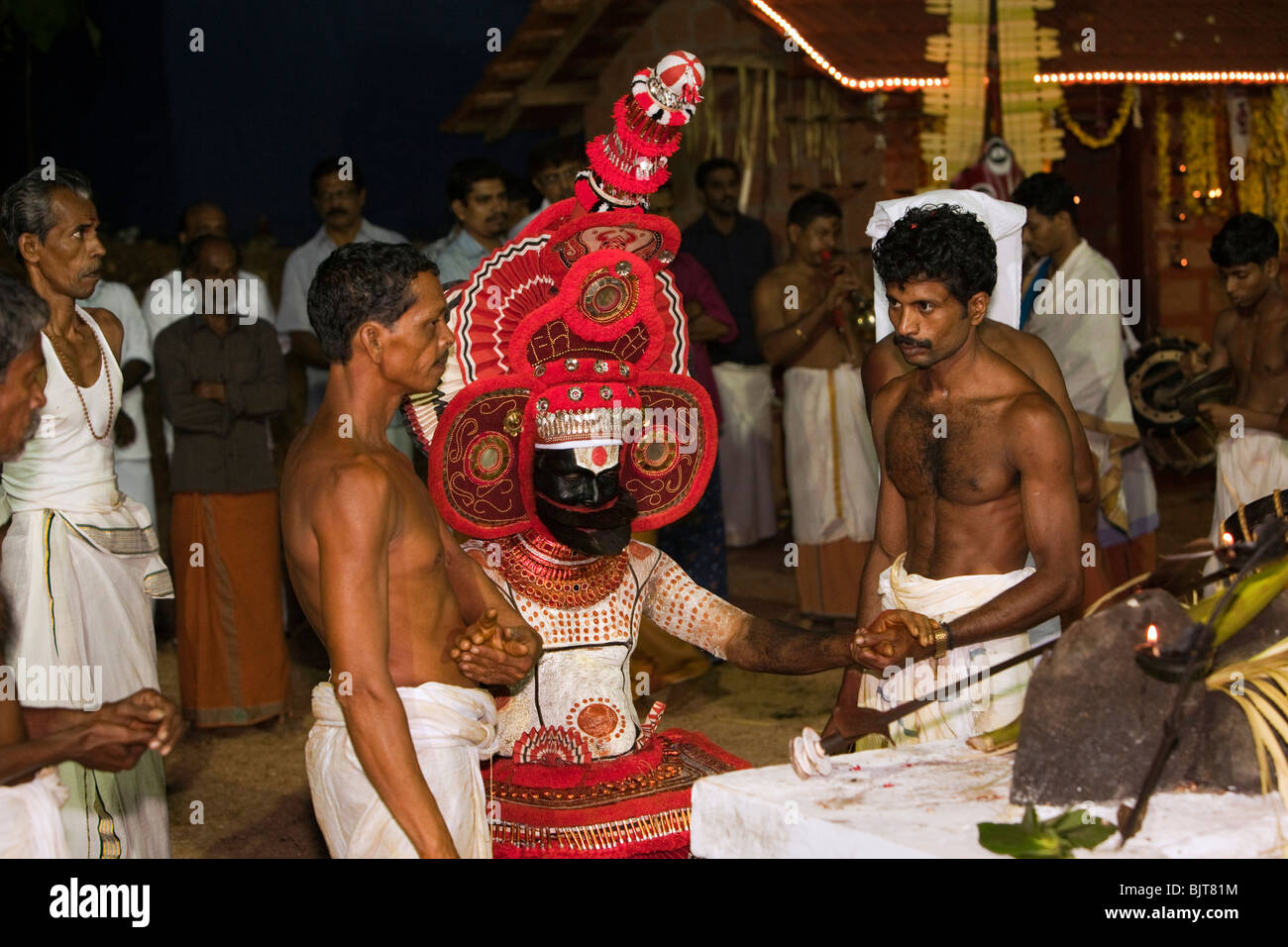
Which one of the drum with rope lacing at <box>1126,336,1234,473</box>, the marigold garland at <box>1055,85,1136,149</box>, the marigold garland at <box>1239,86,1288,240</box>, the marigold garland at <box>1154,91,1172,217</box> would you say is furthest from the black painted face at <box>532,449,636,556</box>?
the marigold garland at <box>1239,86,1288,240</box>

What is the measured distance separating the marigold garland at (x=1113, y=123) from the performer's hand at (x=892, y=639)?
8720 millimetres

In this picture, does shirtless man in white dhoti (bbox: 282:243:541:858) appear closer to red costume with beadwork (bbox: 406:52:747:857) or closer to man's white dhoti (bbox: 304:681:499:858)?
man's white dhoti (bbox: 304:681:499:858)

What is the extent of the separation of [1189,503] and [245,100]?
716cm

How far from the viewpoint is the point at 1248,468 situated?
6281 mm

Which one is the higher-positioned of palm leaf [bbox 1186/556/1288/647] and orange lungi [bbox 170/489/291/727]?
→ palm leaf [bbox 1186/556/1288/647]

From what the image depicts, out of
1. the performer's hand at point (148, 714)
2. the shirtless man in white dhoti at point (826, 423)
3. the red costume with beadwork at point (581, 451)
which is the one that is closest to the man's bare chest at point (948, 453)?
the red costume with beadwork at point (581, 451)

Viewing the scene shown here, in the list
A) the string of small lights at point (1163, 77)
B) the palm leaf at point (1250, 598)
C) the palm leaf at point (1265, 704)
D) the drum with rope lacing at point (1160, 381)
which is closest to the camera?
the palm leaf at point (1265, 704)

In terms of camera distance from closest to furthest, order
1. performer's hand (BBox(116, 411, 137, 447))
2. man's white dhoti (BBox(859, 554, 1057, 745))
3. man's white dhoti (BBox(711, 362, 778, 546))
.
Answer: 1. man's white dhoti (BBox(859, 554, 1057, 745))
2. performer's hand (BBox(116, 411, 137, 447))
3. man's white dhoti (BBox(711, 362, 778, 546))

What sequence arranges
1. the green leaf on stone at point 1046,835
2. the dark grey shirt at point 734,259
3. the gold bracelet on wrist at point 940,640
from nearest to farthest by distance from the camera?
the green leaf on stone at point 1046,835
the gold bracelet on wrist at point 940,640
the dark grey shirt at point 734,259

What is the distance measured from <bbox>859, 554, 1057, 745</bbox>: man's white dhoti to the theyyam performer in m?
0.35

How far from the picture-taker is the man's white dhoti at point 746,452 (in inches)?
376

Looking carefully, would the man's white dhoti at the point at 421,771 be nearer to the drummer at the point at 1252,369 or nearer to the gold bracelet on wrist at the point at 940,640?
the gold bracelet on wrist at the point at 940,640

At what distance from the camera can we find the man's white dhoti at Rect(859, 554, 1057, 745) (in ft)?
12.3

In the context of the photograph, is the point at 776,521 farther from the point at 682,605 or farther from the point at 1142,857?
the point at 1142,857
